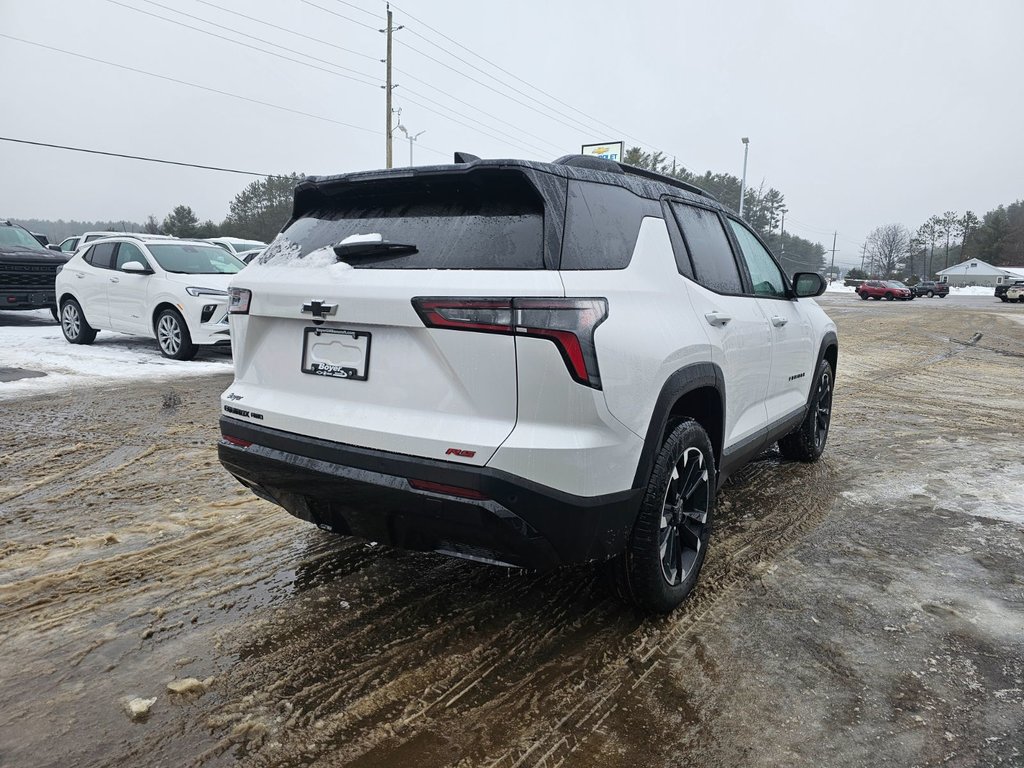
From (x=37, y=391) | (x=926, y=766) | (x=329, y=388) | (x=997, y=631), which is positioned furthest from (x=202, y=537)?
(x=37, y=391)

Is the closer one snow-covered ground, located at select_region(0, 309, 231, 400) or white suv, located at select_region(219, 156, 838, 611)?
white suv, located at select_region(219, 156, 838, 611)

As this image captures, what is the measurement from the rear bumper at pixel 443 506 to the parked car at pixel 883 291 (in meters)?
48.5

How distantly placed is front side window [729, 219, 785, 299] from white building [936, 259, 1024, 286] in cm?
9849

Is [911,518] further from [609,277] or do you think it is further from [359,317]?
[359,317]

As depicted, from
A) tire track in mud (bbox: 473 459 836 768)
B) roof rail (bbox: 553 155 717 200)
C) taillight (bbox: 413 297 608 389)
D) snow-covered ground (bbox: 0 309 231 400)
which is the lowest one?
tire track in mud (bbox: 473 459 836 768)

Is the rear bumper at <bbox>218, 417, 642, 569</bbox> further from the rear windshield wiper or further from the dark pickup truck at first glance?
the dark pickup truck

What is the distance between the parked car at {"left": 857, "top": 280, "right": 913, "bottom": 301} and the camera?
4453cm

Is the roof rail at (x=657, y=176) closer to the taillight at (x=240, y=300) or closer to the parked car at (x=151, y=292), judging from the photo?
the taillight at (x=240, y=300)

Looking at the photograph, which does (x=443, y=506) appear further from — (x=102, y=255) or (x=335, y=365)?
(x=102, y=255)

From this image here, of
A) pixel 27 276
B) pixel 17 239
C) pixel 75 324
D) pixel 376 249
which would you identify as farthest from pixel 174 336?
pixel 376 249

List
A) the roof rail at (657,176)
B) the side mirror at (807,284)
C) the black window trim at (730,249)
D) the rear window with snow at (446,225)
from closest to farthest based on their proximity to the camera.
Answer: the rear window with snow at (446,225) → the roof rail at (657,176) → the black window trim at (730,249) → the side mirror at (807,284)

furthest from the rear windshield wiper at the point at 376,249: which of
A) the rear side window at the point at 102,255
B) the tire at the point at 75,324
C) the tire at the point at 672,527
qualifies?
the tire at the point at 75,324

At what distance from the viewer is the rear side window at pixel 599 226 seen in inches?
97.0

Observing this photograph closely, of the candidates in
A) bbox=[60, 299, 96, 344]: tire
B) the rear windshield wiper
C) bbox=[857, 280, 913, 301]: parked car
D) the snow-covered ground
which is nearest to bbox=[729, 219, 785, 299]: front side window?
the rear windshield wiper
